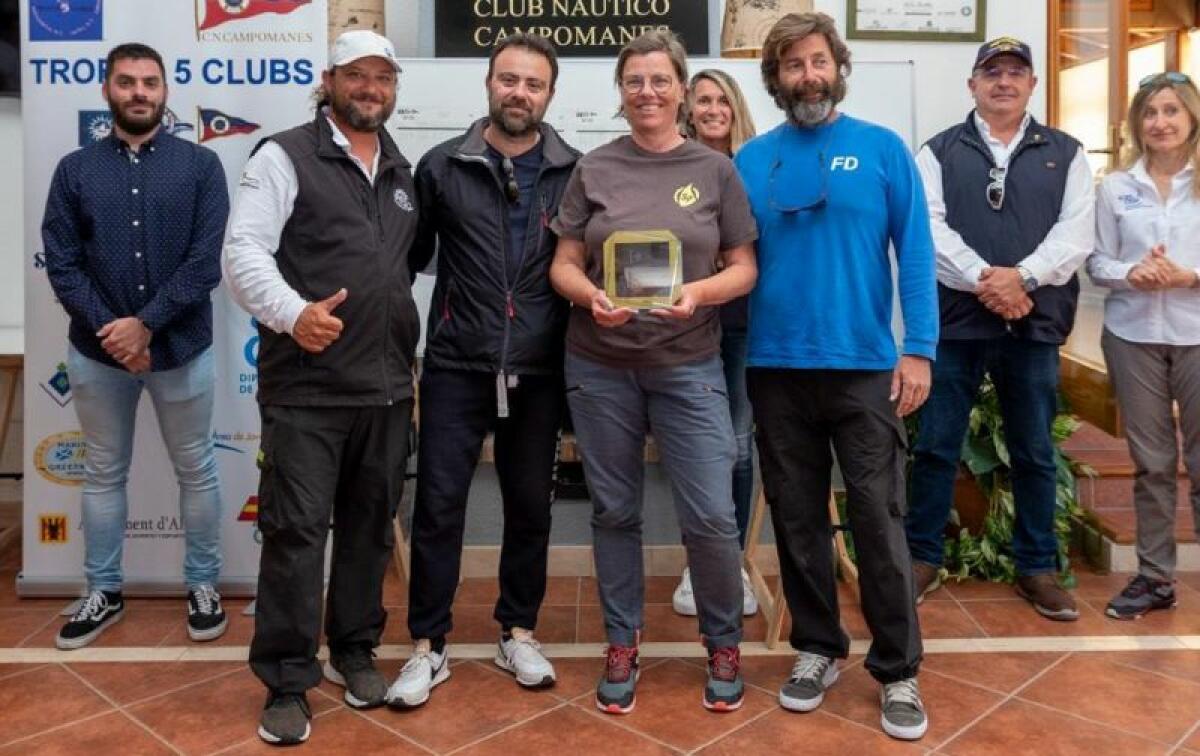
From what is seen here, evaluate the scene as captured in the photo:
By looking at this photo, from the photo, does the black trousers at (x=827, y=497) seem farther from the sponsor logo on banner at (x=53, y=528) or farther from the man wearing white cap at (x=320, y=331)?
the sponsor logo on banner at (x=53, y=528)

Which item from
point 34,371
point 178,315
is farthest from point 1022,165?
point 34,371

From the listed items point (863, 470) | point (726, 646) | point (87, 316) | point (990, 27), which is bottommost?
point (726, 646)

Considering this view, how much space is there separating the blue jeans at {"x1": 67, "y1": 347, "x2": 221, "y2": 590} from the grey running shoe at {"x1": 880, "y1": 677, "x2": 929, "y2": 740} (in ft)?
6.59

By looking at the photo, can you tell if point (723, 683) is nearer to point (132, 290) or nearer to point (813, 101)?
point (813, 101)

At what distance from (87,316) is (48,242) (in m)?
0.26

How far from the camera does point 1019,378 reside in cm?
310

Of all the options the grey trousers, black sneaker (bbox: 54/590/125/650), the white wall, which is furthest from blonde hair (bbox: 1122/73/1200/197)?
the white wall

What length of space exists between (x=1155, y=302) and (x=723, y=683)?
170 centimetres

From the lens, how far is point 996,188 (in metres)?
3.07

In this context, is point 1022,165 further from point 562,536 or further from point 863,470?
point 562,536

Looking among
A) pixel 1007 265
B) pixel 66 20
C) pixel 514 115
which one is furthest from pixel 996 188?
pixel 66 20

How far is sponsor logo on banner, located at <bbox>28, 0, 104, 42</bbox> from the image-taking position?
3240 millimetres

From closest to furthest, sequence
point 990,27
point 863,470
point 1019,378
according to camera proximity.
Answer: point 863,470 < point 1019,378 < point 990,27

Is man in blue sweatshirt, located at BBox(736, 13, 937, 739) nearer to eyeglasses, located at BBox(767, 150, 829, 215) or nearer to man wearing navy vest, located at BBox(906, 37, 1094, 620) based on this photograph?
eyeglasses, located at BBox(767, 150, 829, 215)
